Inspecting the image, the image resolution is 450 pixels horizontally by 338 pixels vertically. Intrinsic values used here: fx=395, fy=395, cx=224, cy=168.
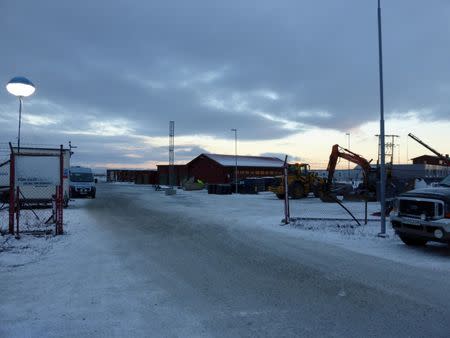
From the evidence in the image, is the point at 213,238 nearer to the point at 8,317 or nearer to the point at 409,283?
the point at 409,283

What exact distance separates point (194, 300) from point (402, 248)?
6.17 m

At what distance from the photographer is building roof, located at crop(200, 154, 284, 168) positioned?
56.8 m

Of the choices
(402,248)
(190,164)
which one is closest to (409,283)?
(402,248)

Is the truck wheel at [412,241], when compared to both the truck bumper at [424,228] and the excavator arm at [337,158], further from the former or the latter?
the excavator arm at [337,158]

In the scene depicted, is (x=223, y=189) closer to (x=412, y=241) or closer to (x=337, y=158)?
(x=337, y=158)

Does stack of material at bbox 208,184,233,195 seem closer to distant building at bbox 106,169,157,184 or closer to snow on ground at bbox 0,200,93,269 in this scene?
snow on ground at bbox 0,200,93,269

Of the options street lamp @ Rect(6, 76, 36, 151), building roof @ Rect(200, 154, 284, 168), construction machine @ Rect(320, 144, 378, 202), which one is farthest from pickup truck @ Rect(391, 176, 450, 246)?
building roof @ Rect(200, 154, 284, 168)


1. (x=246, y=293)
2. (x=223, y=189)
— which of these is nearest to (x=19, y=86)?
(x=246, y=293)

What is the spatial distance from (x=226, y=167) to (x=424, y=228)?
45.8m

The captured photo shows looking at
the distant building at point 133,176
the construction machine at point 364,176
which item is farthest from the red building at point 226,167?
the construction machine at point 364,176

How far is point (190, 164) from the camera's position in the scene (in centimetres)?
6341

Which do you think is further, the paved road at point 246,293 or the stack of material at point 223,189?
the stack of material at point 223,189

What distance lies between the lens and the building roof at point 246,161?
5678 cm

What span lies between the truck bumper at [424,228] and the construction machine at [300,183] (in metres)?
21.4
